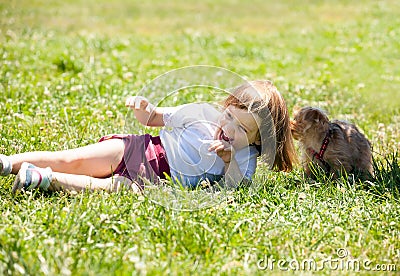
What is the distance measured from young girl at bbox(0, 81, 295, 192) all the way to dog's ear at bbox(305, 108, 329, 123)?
45cm

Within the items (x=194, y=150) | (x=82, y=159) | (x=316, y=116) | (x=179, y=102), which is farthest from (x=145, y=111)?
(x=179, y=102)

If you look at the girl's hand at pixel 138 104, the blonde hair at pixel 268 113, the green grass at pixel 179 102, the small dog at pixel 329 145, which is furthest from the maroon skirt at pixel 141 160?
the small dog at pixel 329 145

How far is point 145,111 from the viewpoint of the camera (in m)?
4.96

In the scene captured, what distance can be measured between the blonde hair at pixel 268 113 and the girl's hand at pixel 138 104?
616 mm

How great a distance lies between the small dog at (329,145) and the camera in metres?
5.25

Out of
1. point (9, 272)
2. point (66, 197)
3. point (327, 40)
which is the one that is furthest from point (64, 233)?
point (327, 40)

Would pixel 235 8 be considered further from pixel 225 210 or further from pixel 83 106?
pixel 225 210

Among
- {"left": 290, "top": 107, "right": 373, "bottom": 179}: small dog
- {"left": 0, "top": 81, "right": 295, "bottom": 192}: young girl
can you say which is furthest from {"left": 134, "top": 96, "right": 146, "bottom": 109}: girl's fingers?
{"left": 290, "top": 107, "right": 373, "bottom": 179}: small dog

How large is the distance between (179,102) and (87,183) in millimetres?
2943

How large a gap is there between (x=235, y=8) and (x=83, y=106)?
43.7ft

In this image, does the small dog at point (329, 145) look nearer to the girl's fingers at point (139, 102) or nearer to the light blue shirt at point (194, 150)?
the light blue shirt at point (194, 150)

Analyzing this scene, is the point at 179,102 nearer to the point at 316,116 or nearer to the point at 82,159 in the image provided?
the point at 316,116

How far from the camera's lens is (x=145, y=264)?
3.35 metres

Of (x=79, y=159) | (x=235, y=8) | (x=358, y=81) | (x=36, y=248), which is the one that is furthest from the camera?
(x=235, y=8)
